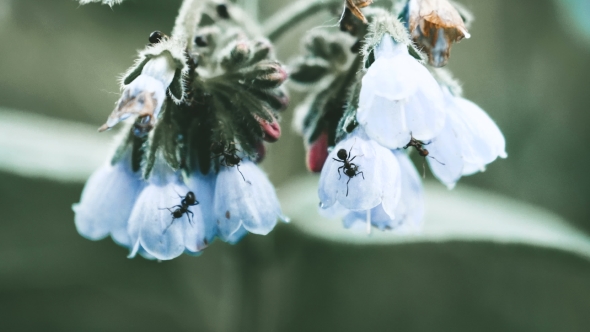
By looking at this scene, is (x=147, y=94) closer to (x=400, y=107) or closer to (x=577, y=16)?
(x=400, y=107)

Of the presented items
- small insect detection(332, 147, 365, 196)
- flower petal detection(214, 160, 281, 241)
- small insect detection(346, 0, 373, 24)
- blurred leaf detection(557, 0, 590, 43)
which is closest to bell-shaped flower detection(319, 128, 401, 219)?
small insect detection(332, 147, 365, 196)

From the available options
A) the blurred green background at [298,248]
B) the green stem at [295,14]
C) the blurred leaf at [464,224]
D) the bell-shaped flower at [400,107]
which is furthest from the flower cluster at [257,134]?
the blurred green background at [298,248]

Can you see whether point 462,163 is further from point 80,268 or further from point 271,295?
point 80,268

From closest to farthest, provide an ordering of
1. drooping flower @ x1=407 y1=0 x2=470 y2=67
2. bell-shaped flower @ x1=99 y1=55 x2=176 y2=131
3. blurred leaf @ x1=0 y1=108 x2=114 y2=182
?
bell-shaped flower @ x1=99 y1=55 x2=176 y2=131 < drooping flower @ x1=407 y1=0 x2=470 y2=67 < blurred leaf @ x1=0 y1=108 x2=114 y2=182

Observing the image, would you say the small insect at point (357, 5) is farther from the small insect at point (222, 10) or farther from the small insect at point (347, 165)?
the small insect at point (222, 10)

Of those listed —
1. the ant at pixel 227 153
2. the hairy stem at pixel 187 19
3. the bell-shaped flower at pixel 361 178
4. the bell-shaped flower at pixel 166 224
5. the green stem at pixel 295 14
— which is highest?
the green stem at pixel 295 14

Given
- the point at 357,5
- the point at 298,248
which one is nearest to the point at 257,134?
the point at 357,5

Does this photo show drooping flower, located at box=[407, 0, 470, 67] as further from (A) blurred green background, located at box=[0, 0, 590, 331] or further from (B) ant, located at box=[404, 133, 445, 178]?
(A) blurred green background, located at box=[0, 0, 590, 331]
